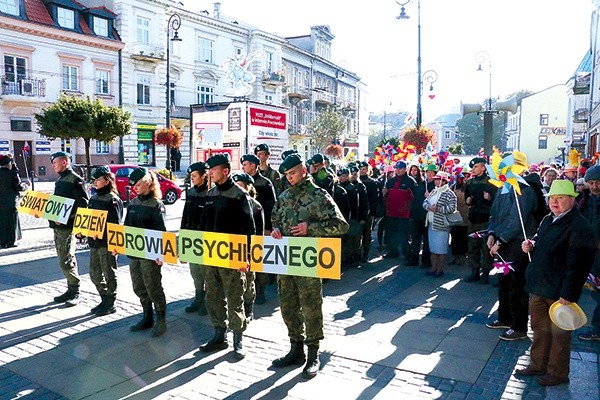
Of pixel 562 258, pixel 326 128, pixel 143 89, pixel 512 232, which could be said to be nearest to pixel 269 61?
pixel 326 128

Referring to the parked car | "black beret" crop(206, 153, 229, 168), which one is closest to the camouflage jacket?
"black beret" crop(206, 153, 229, 168)

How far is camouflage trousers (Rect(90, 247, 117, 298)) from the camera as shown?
652 cm

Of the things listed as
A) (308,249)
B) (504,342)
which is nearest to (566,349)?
(504,342)

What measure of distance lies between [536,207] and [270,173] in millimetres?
4060

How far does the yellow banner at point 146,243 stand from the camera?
18.7 feet

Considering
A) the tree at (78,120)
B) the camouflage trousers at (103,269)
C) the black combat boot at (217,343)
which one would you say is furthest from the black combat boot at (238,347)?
the tree at (78,120)

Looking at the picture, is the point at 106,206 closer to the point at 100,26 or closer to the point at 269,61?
the point at 100,26

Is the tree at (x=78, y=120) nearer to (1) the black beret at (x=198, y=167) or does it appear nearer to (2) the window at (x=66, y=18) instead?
(2) the window at (x=66, y=18)

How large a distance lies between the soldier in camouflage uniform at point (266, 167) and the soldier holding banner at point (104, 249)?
239cm

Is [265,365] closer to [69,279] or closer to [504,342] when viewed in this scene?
[504,342]

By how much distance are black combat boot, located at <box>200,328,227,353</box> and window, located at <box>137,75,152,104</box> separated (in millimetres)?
33811

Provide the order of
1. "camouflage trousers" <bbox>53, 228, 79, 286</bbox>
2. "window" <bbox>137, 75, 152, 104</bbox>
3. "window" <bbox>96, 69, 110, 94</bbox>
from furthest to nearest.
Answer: "window" <bbox>137, 75, 152, 104</bbox>
"window" <bbox>96, 69, 110, 94</bbox>
"camouflage trousers" <bbox>53, 228, 79, 286</bbox>

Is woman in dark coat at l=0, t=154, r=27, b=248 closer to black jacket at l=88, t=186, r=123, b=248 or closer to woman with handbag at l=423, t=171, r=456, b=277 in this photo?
black jacket at l=88, t=186, r=123, b=248

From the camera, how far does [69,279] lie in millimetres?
7152
